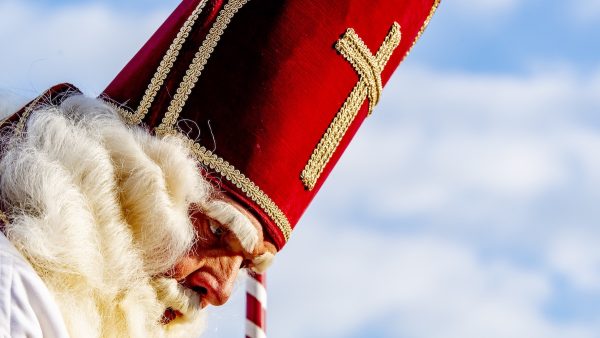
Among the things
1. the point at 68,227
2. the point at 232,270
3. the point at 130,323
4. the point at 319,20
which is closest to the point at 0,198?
the point at 68,227

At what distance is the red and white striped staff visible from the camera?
179 inches

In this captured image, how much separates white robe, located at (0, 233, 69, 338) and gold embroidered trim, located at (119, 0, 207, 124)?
592 millimetres

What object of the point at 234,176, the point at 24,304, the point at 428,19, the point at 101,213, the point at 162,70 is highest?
the point at 428,19

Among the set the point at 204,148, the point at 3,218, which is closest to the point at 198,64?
the point at 204,148

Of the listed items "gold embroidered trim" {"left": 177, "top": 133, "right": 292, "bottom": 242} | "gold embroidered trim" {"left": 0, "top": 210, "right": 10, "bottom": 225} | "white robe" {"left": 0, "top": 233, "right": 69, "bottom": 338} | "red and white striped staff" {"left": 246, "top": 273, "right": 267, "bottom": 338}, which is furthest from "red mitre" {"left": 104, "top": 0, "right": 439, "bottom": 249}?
"red and white striped staff" {"left": 246, "top": 273, "right": 267, "bottom": 338}

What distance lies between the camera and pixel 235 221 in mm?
2605

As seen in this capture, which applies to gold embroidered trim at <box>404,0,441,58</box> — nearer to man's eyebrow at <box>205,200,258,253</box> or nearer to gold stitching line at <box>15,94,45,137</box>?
man's eyebrow at <box>205,200,258,253</box>

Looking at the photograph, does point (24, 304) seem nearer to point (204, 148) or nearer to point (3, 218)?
point (3, 218)

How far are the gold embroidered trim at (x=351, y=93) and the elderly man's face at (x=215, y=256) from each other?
190mm

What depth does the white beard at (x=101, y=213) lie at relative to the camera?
2.22 metres

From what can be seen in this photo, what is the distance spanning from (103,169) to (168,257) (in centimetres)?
23

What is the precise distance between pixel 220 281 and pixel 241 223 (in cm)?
14

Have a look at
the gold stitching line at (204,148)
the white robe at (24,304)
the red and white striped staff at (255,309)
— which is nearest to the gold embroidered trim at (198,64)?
the gold stitching line at (204,148)

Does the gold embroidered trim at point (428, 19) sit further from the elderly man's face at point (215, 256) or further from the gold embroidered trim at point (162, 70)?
the elderly man's face at point (215, 256)
